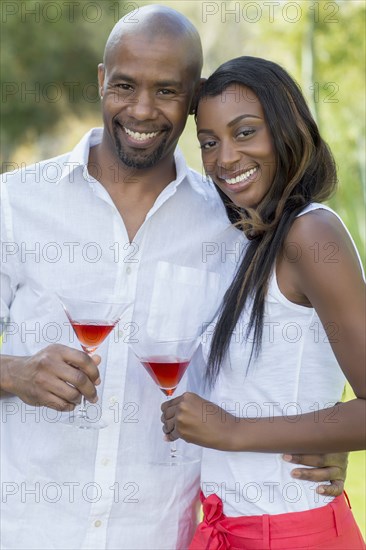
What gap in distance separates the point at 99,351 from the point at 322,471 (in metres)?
0.92

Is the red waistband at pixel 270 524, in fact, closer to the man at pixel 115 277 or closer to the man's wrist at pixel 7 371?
the man at pixel 115 277

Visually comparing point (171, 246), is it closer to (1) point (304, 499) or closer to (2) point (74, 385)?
(2) point (74, 385)

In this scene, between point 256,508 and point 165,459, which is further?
point 165,459

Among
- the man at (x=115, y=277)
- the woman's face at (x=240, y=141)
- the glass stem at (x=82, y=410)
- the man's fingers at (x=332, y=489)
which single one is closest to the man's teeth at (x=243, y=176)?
the woman's face at (x=240, y=141)

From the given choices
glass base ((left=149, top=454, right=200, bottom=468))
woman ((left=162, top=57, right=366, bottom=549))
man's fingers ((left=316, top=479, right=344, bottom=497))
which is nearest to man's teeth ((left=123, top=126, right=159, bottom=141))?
woman ((left=162, top=57, right=366, bottom=549))

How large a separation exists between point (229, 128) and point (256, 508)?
1365mm

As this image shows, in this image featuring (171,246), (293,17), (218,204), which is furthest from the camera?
(293,17)

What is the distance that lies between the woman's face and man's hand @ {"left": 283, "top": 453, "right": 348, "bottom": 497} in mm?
968

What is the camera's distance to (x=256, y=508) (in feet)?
9.50

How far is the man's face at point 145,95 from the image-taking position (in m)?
3.36

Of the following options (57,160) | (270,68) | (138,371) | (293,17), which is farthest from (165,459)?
(293,17)

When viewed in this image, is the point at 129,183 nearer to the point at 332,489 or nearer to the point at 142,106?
the point at 142,106

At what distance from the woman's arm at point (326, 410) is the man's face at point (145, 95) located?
0.83m

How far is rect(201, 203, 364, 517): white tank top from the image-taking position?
9.52ft
